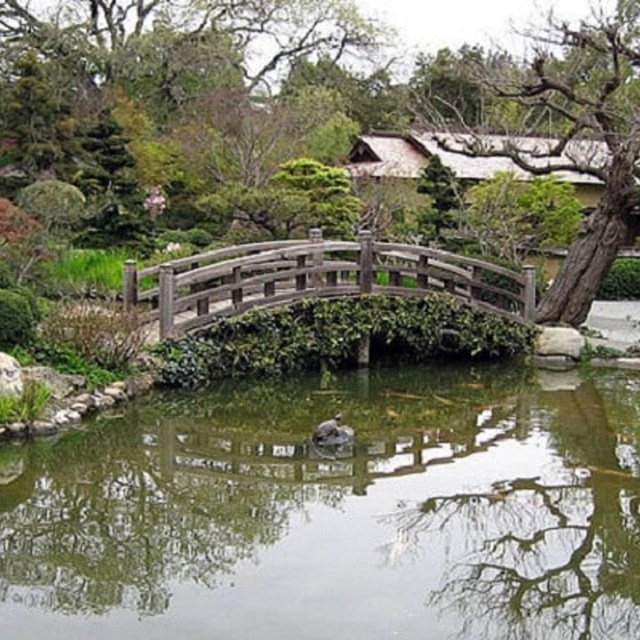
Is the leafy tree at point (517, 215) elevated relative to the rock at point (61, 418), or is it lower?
elevated

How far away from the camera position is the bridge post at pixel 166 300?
9.99m

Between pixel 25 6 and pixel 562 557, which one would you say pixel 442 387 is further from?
pixel 25 6

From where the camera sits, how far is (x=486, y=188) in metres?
16.9

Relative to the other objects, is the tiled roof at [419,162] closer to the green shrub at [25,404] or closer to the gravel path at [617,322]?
the gravel path at [617,322]

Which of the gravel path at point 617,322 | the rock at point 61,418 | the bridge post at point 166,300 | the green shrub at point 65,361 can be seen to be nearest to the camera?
the rock at point 61,418

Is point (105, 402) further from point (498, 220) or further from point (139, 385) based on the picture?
point (498, 220)

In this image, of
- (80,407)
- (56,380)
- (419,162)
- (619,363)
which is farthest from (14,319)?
(419,162)

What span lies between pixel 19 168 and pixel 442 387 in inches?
338

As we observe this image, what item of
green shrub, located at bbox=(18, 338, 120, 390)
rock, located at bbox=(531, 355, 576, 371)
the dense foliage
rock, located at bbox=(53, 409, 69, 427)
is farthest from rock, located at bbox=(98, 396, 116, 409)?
rock, located at bbox=(531, 355, 576, 371)

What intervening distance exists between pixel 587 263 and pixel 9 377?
770 centimetres

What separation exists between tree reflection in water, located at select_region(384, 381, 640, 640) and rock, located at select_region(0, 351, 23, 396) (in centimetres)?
328

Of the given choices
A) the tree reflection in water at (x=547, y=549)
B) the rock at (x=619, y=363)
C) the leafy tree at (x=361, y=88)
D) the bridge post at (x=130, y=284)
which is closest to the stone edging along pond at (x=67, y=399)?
the bridge post at (x=130, y=284)

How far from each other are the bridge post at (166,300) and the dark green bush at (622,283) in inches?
410

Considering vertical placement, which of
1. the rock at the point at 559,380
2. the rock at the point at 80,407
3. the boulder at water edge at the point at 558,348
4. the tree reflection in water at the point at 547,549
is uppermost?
the boulder at water edge at the point at 558,348
